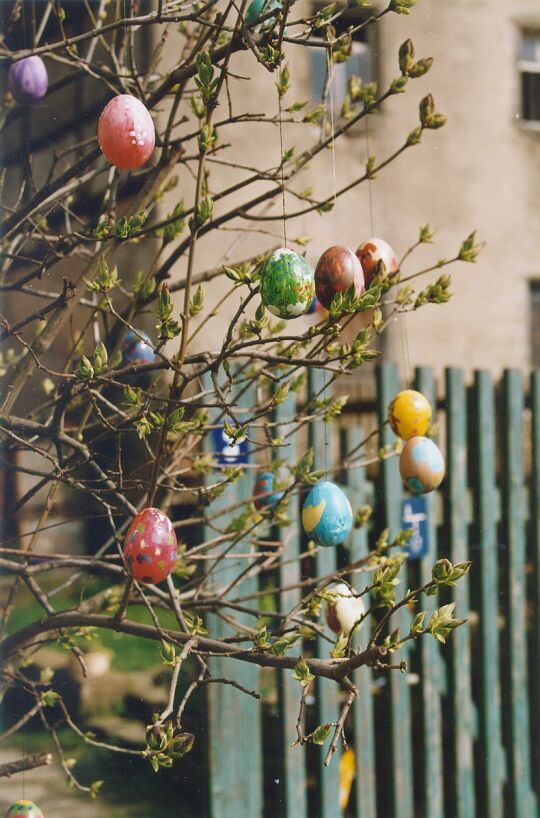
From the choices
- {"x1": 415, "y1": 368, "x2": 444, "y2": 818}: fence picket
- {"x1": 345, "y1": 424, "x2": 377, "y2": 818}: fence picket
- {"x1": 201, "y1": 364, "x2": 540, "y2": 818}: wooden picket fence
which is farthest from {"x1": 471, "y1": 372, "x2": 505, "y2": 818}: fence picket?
{"x1": 345, "y1": 424, "x2": 377, "y2": 818}: fence picket

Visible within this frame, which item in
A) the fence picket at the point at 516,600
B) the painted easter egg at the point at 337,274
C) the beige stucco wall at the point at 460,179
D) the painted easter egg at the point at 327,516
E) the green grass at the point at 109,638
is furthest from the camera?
the beige stucco wall at the point at 460,179

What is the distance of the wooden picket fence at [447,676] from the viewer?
2.67 metres

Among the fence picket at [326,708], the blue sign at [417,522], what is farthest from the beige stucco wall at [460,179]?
the fence picket at [326,708]

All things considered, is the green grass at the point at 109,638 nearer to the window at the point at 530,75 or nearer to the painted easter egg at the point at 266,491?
the painted easter egg at the point at 266,491

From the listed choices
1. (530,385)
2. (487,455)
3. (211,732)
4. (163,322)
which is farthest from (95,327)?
(530,385)

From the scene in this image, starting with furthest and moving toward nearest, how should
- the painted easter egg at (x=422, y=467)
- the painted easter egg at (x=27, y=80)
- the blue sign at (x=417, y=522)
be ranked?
the blue sign at (x=417, y=522)
the painted easter egg at (x=27, y=80)
the painted easter egg at (x=422, y=467)

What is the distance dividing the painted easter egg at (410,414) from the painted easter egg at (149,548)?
2.03ft

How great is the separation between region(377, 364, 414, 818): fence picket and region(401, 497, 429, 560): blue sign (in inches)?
1.5

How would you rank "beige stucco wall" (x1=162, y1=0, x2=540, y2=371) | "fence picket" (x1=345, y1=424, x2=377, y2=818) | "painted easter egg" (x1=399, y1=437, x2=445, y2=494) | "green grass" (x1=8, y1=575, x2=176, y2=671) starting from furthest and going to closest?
"beige stucco wall" (x1=162, y1=0, x2=540, y2=371) → "green grass" (x1=8, y1=575, x2=176, y2=671) → "fence picket" (x1=345, y1=424, x2=377, y2=818) → "painted easter egg" (x1=399, y1=437, x2=445, y2=494)

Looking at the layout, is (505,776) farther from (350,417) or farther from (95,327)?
(350,417)

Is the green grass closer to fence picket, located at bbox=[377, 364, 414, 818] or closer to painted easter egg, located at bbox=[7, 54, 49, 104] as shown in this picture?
fence picket, located at bbox=[377, 364, 414, 818]

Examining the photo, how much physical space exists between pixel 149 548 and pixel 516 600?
227 centimetres

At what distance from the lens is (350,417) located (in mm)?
6320

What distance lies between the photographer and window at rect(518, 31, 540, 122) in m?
7.43
